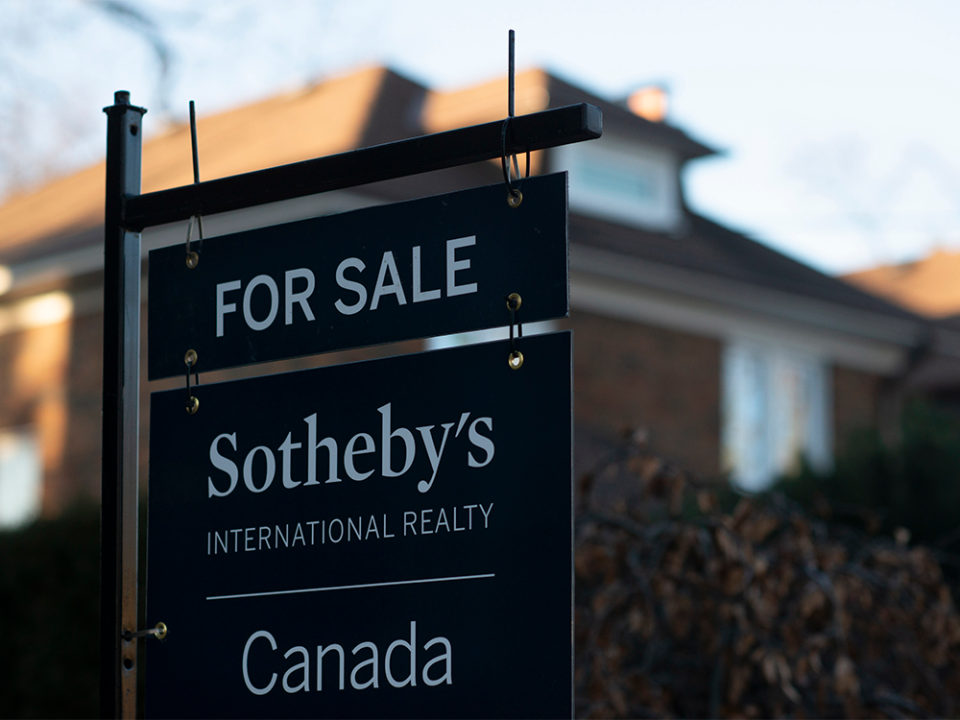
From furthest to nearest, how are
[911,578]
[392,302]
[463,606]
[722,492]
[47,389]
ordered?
1. [47,389]
2. [722,492]
3. [911,578]
4. [392,302]
5. [463,606]

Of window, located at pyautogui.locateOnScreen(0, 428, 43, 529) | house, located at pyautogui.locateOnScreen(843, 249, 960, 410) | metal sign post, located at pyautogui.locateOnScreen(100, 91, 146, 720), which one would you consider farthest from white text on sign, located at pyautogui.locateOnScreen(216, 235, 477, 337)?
house, located at pyautogui.locateOnScreen(843, 249, 960, 410)

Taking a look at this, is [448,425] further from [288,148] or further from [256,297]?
[288,148]

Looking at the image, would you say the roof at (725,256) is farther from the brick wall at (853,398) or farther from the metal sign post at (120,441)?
the metal sign post at (120,441)

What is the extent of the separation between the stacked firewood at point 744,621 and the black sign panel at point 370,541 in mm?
2545

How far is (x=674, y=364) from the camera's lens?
1534cm

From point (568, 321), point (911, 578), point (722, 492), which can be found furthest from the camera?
point (568, 321)

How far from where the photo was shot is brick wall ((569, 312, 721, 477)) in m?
14.4

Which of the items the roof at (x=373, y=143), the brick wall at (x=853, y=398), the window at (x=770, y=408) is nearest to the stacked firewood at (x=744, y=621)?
the roof at (x=373, y=143)

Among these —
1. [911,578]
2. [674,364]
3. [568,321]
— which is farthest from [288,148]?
[911,578]

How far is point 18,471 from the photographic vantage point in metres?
15.3

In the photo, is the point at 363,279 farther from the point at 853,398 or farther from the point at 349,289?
the point at 853,398

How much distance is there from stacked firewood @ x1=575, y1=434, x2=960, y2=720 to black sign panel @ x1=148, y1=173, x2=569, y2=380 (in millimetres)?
2668

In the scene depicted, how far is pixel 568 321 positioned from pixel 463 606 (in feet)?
Result: 38.0

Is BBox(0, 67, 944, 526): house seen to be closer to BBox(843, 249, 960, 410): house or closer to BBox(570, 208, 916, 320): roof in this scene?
BBox(570, 208, 916, 320): roof
